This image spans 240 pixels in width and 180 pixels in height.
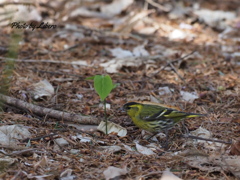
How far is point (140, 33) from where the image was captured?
22.0ft

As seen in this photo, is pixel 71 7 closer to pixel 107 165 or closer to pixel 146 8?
pixel 146 8

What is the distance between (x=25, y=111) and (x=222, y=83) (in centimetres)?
256

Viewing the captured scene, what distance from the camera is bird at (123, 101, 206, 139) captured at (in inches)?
138

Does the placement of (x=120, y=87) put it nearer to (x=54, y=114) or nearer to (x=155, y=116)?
(x=155, y=116)

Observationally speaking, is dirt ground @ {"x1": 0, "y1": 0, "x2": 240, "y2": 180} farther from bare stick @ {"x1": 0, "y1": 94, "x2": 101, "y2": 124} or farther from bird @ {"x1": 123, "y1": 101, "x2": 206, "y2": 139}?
bird @ {"x1": 123, "y1": 101, "x2": 206, "y2": 139}

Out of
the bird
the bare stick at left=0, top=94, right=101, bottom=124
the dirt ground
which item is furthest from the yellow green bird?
the bare stick at left=0, top=94, right=101, bottom=124

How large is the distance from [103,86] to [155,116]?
0.67 metres

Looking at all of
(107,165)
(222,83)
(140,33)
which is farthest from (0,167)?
(140,33)

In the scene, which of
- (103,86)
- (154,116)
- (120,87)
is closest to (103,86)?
(103,86)

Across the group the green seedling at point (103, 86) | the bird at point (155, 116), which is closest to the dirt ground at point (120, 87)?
the bird at point (155, 116)

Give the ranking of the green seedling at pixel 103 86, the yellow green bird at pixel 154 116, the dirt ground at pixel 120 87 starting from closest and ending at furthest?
the dirt ground at pixel 120 87
the green seedling at pixel 103 86
the yellow green bird at pixel 154 116

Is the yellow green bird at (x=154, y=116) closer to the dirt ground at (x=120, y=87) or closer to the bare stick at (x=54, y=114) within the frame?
the dirt ground at (x=120, y=87)

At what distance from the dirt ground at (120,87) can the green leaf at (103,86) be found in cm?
43

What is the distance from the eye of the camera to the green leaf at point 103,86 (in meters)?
3.22
